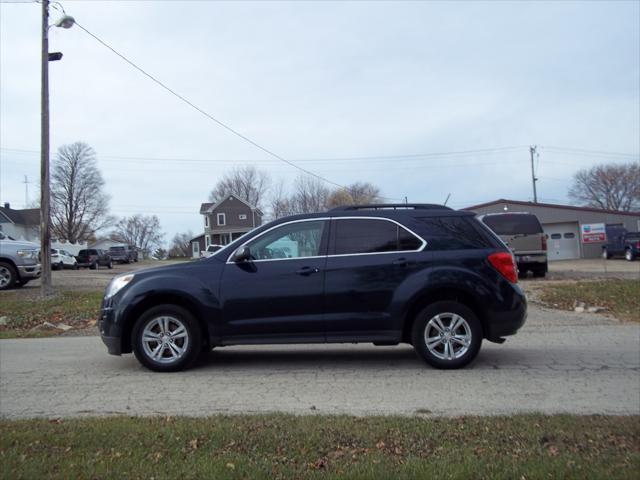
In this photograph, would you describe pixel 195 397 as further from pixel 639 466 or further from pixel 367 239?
A: pixel 639 466

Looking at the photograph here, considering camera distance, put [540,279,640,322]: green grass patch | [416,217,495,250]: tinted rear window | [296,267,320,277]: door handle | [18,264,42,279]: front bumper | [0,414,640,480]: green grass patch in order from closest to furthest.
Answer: [0,414,640,480]: green grass patch → [296,267,320,277]: door handle → [416,217,495,250]: tinted rear window → [540,279,640,322]: green grass patch → [18,264,42,279]: front bumper

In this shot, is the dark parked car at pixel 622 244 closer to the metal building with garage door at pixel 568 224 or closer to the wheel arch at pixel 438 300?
the metal building with garage door at pixel 568 224

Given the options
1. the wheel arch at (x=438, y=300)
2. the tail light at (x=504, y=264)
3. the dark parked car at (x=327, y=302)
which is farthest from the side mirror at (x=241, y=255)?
the tail light at (x=504, y=264)

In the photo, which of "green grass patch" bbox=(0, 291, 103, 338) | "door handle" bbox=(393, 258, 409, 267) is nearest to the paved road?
"door handle" bbox=(393, 258, 409, 267)

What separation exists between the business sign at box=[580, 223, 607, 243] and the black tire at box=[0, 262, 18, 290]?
3355 centimetres

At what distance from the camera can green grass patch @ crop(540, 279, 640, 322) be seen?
38.3 ft

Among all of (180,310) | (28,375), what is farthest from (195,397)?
(28,375)

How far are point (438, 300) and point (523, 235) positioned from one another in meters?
11.2

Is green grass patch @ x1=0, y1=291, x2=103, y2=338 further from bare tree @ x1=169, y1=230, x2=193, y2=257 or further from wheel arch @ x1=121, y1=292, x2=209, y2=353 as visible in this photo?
bare tree @ x1=169, y1=230, x2=193, y2=257

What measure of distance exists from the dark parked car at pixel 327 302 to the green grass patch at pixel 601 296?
19.6 ft

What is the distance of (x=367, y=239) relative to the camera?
6.71 metres

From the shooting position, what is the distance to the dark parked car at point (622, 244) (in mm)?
31188

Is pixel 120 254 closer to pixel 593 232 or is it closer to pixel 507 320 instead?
pixel 593 232

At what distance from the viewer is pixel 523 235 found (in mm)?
16656
